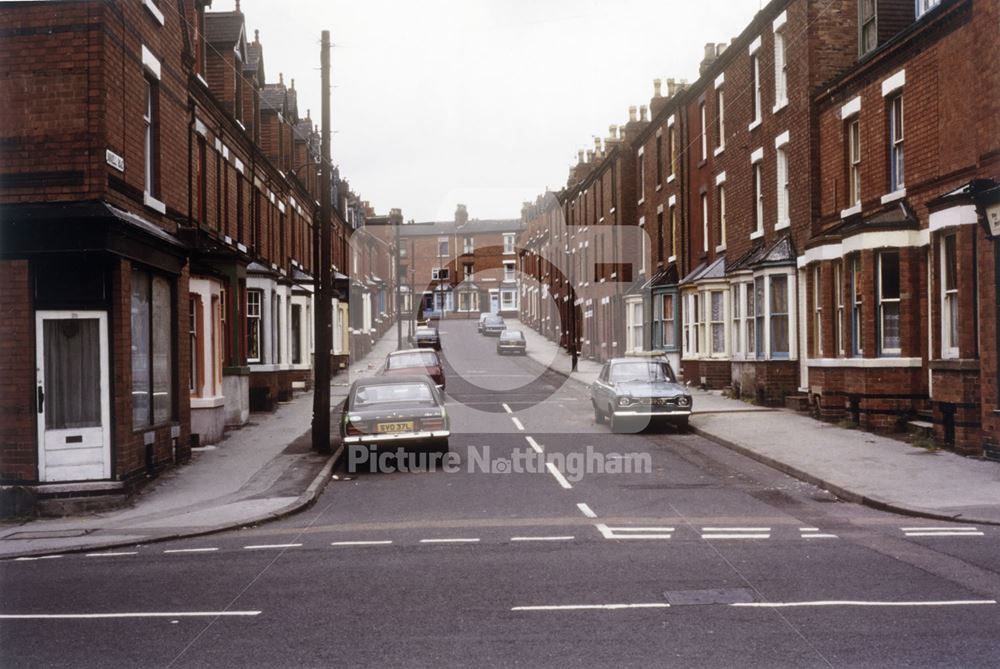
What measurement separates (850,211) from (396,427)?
39.3 ft

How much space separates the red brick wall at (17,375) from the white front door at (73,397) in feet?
0.41

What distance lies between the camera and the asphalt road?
21.9 feet

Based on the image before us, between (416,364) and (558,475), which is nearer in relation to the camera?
(558,475)

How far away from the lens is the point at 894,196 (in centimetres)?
2055

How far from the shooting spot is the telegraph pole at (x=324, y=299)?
19.3m

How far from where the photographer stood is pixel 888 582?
849 cm

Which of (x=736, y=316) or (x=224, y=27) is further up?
(x=224, y=27)

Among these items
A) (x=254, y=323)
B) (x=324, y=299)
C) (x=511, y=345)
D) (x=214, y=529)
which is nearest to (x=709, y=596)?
(x=214, y=529)

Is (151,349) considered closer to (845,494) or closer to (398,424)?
(398,424)

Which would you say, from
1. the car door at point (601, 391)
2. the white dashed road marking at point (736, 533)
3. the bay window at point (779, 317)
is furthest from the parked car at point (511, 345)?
the white dashed road marking at point (736, 533)

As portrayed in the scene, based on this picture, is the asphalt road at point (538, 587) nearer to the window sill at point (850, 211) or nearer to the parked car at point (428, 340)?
the window sill at point (850, 211)

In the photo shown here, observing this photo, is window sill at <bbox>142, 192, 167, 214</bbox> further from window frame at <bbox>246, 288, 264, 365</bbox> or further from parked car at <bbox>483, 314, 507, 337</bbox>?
parked car at <bbox>483, 314, 507, 337</bbox>

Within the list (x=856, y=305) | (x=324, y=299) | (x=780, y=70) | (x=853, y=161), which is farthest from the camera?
(x=780, y=70)

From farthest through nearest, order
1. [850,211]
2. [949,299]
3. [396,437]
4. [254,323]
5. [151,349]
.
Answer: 1. [254,323]
2. [850,211]
3. [949,299]
4. [396,437]
5. [151,349]
